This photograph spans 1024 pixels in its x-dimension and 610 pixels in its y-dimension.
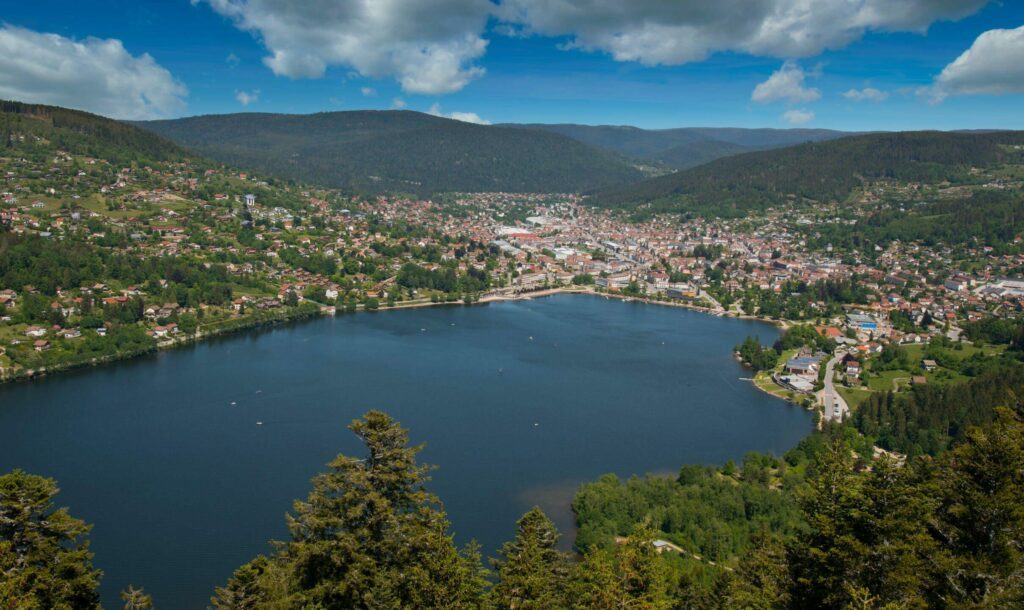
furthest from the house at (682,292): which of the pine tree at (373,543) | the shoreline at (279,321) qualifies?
the pine tree at (373,543)

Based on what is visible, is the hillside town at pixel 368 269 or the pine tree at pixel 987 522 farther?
the hillside town at pixel 368 269

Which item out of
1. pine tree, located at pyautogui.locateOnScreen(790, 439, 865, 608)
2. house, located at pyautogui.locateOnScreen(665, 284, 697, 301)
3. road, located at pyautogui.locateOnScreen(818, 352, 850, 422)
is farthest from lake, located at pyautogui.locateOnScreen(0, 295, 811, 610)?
house, located at pyautogui.locateOnScreen(665, 284, 697, 301)

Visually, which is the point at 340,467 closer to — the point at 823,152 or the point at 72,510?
the point at 72,510

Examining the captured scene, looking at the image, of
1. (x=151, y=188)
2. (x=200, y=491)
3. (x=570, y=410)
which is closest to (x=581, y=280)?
(x=570, y=410)

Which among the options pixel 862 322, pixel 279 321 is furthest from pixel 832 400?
pixel 279 321

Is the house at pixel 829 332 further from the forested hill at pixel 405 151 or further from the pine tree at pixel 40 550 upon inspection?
the forested hill at pixel 405 151

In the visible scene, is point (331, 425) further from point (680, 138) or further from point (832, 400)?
point (680, 138)
